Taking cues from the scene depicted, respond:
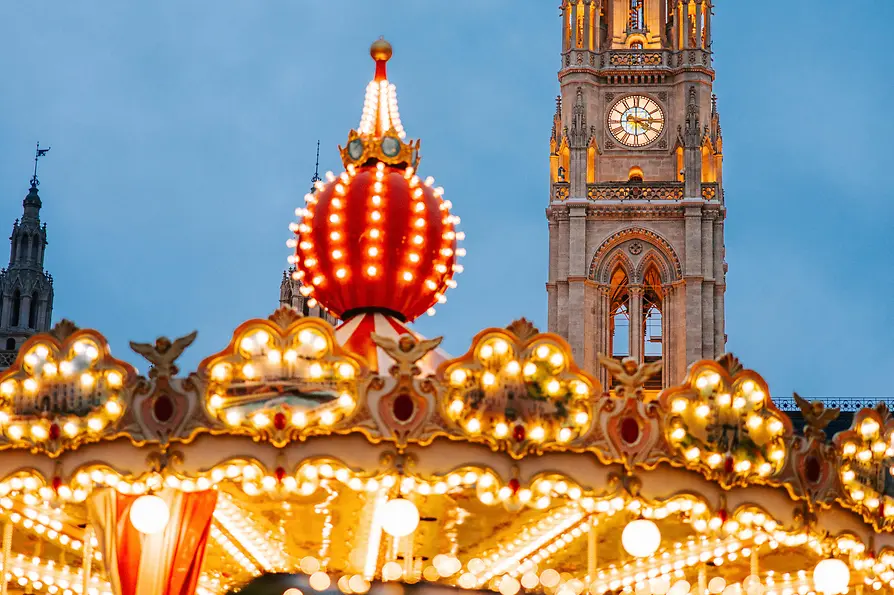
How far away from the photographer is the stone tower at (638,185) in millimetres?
64188

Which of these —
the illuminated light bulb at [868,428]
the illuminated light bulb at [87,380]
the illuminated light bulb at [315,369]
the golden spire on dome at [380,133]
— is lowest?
the illuminated light bulb at [87,380]

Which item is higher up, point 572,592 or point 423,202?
point 423,202

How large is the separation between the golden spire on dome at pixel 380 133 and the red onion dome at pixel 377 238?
0.04 feet

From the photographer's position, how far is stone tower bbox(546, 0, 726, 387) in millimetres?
64188

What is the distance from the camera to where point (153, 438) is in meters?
12.2

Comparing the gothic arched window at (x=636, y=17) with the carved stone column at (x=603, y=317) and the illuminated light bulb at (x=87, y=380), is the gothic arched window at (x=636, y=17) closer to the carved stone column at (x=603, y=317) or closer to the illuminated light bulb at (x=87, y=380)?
the carved stone column at (x=603, y=317)

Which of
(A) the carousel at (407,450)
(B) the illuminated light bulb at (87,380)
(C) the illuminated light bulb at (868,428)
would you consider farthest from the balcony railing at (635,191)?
(B) the illuminated light bulb at (87,380)

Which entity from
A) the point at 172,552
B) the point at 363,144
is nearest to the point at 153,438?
the point at 172,552

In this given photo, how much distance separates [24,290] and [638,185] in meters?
22.8

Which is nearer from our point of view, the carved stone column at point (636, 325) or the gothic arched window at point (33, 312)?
A: the gothic arched window at point (33, 312)

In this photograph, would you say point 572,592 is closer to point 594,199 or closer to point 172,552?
point 172,552

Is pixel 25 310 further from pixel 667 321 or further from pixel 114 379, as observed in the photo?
pixel 114 379

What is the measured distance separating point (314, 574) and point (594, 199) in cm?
5037

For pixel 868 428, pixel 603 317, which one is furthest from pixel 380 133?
pixel 603 317
